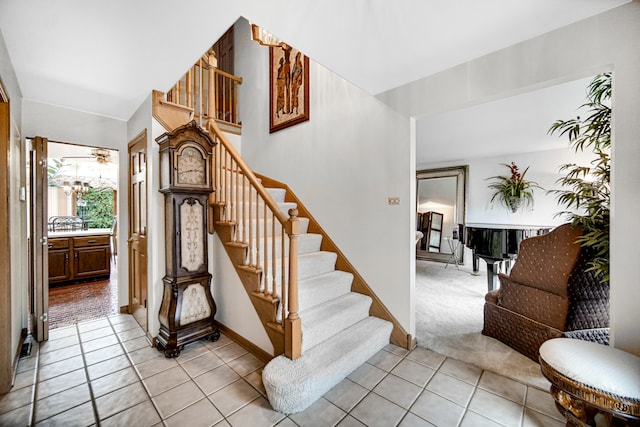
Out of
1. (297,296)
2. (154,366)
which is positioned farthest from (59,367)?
(297,296)

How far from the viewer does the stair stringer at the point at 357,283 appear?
258 cm

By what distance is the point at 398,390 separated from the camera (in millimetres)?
1950

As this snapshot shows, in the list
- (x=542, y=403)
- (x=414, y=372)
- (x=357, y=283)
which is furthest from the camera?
(x=357, y=283)

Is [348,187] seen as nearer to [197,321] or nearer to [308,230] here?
[308,230]

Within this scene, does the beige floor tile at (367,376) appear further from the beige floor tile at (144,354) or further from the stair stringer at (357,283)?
the beige floor tile at (144,354)

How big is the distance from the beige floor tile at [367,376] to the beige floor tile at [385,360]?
6 centimetres

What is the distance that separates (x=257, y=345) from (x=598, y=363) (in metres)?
2.27

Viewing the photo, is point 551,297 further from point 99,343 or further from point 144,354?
point 99,343

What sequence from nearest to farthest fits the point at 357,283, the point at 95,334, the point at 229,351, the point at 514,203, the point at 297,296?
the point at 297,296, the point at 229,351, the point at 95,334, the point at 357,283, the point at 514,203

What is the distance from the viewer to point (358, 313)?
2633 mm

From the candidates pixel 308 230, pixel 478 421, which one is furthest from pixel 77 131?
pixel 478 421

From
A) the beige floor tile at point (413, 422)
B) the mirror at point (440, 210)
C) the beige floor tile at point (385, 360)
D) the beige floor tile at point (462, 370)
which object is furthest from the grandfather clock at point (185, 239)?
the mirror at point (440, 210)

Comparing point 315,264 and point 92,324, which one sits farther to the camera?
point 92,324

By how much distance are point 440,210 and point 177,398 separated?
609 cm
